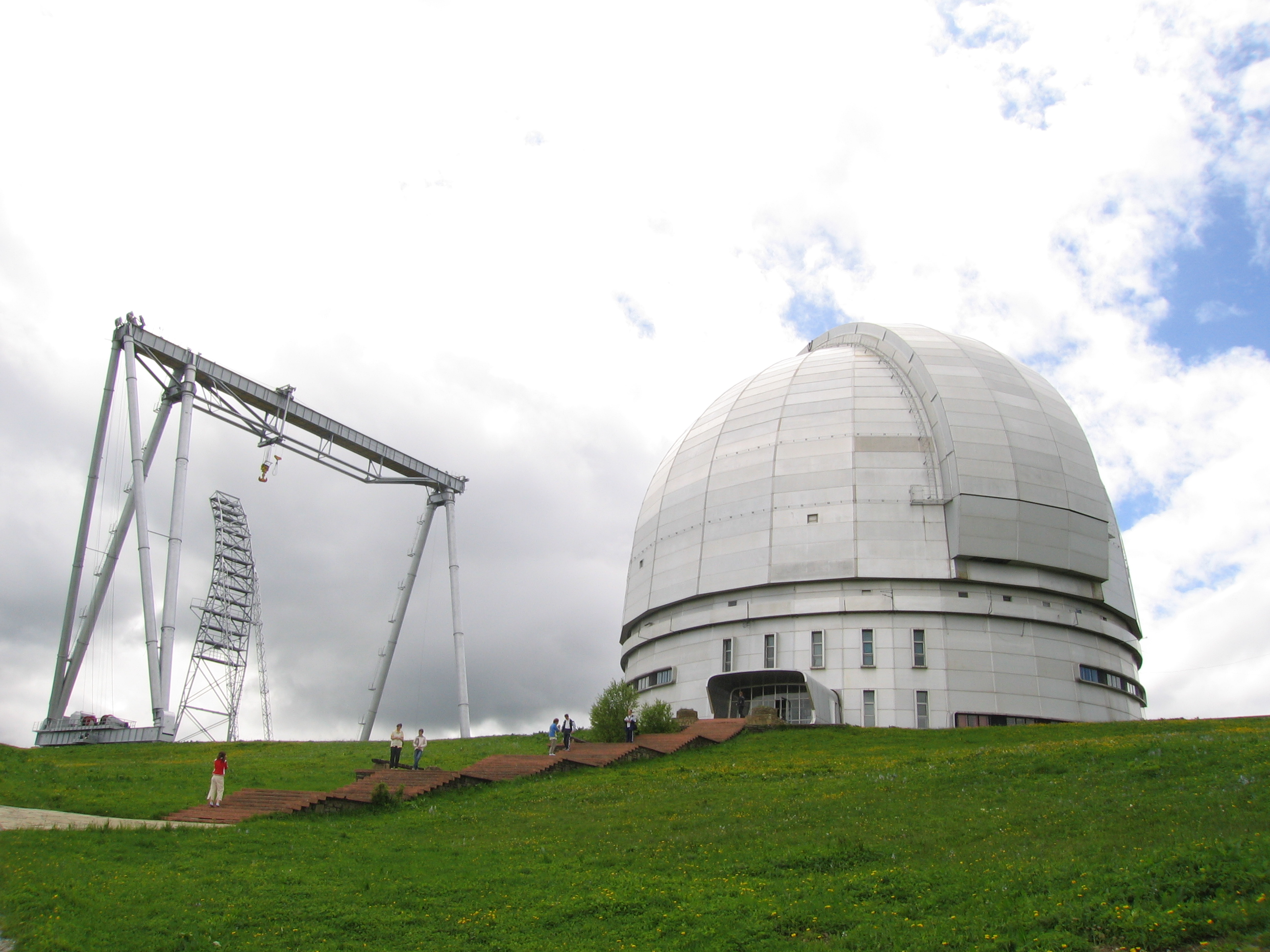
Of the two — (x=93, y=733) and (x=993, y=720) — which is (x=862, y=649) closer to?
(x=993, y=720)

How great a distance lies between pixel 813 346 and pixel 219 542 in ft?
162

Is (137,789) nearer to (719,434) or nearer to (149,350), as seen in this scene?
(149,350)

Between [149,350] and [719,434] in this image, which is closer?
[149,350]

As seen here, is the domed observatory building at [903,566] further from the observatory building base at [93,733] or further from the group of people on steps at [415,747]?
the observatory building base at [93,733]

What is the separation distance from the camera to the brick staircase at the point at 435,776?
939 inches

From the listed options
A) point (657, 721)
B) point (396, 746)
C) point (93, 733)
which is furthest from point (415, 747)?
point (93, 733)

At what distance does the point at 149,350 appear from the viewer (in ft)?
164

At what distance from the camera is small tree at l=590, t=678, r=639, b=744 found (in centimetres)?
3822

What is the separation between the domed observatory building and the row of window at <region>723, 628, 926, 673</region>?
8cm

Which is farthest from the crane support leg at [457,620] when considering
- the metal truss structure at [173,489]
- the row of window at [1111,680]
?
the row of window at [1111,680]

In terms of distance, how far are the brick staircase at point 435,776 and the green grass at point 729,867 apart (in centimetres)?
120

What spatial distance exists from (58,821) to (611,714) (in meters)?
21.8

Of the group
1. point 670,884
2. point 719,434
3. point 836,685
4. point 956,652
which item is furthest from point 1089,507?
point 670,884

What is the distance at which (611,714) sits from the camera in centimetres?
3859
